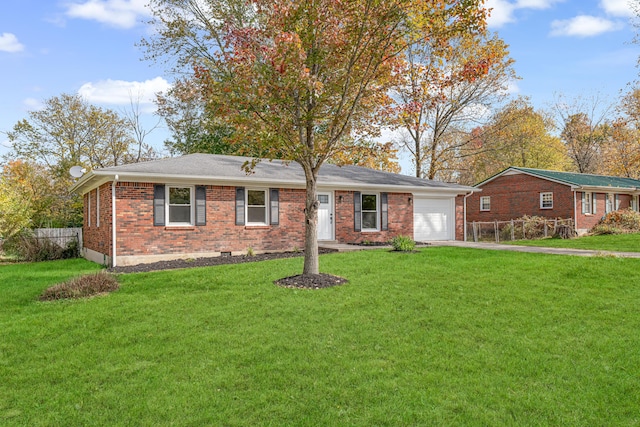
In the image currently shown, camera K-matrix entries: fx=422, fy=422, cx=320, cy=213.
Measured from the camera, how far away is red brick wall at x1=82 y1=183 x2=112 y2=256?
41.5ft

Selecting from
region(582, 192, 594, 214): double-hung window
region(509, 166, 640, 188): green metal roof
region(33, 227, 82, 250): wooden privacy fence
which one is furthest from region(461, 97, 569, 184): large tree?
region(33, 227, 82, 250): wooden privacy fence

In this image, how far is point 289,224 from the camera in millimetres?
15078

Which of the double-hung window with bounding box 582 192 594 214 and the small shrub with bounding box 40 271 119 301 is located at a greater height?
the double-hung window with bounding box 582 192 594 214

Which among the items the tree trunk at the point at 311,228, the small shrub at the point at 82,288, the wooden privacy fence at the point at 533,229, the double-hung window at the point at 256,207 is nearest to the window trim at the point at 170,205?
the double-hung window at the point at 256,207

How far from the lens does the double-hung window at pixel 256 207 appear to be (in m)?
14.6

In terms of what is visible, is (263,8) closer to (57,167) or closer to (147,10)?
(147,10)

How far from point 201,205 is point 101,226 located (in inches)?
138

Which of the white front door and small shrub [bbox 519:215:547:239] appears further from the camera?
small shrub [bbox 519:215:547:239]

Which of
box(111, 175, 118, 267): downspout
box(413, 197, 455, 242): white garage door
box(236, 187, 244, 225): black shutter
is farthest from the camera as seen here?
box(413, 197, 455, 242): white garage door

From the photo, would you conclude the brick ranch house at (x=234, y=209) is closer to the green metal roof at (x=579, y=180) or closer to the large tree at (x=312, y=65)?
the large tree at (x=312, y=65)

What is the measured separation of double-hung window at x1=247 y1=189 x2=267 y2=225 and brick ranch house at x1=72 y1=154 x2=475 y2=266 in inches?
1.4

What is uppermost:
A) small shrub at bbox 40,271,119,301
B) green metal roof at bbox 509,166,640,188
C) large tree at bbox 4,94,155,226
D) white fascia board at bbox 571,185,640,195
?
large tree at bbox 4,94,155,226

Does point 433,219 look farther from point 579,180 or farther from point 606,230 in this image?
point 579,180

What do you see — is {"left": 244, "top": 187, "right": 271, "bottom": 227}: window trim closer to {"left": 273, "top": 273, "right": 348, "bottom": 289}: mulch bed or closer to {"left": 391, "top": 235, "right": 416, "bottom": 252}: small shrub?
{"left": 391, "top": 235, "right": 416, "bottom": 252}: small shrub
